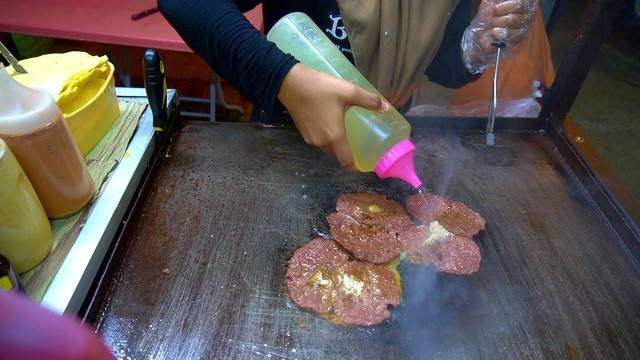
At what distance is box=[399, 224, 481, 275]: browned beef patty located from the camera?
1361 mm

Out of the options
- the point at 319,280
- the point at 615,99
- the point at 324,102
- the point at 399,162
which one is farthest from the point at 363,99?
the point at 615,99

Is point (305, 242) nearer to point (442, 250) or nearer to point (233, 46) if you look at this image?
point (442, 250)

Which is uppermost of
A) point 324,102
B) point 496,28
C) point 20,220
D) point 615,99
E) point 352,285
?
point 496,28

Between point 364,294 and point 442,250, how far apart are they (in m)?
0.33

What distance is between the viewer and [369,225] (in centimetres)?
149

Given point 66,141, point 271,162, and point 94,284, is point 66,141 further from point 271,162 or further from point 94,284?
point 271,162

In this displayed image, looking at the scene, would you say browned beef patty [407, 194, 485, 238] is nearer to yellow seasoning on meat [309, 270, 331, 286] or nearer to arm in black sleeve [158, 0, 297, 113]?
yellow seasoning on meat [309, 270, 331, 286]

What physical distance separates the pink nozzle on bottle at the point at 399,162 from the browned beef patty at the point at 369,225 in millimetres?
208

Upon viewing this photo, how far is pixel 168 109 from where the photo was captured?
172 centimetres

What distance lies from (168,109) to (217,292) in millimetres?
851

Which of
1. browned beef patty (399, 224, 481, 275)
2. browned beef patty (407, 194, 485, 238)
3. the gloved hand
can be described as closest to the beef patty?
browned beef patty (399, 224, 481, 275)

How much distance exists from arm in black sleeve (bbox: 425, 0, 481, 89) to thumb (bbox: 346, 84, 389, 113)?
2.94 feet

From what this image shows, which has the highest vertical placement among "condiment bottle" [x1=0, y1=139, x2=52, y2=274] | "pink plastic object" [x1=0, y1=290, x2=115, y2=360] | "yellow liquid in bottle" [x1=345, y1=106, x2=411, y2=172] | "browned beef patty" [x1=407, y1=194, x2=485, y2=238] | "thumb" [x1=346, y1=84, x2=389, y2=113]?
"pink plastic object" [x1=0, y1=290, x2=115, y2=360]

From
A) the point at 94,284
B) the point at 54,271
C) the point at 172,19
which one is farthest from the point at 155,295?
the point at 172,19
